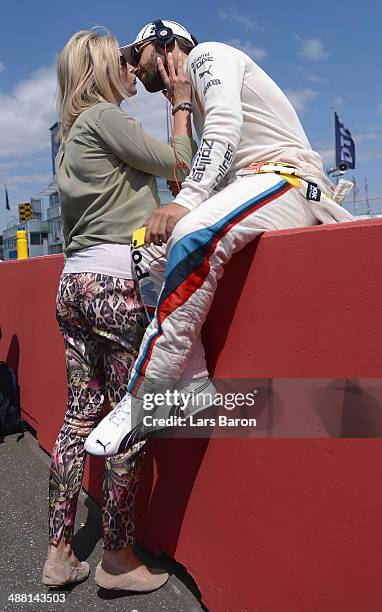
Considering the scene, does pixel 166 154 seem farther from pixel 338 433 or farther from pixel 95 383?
pixel 338 433

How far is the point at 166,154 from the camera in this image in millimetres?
2062

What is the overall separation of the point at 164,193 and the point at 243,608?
1768 mm

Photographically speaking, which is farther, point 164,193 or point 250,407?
point 164,193

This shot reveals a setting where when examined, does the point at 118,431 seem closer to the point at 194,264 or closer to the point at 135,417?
the point at 135,417

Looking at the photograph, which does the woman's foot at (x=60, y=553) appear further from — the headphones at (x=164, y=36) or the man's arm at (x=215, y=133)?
the headphones at (x=164, y=36)

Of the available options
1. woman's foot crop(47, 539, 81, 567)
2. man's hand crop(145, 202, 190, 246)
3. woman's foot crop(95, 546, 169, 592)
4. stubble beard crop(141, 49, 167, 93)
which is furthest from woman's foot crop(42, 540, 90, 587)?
stubble beard crop(141, 49, 167, 93)

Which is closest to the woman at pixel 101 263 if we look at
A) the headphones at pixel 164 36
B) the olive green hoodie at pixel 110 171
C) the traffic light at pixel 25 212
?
the olive green hoodie at pixel 110 171

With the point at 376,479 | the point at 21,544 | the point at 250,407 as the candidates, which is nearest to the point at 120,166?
the point at 250,407

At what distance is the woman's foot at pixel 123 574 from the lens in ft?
7.08

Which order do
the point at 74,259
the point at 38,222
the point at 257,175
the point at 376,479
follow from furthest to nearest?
1. the point at 38,222
2. the point at 74,259
3. the point at 257,175
4. the point at 376,479

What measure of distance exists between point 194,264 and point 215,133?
39 centimetres

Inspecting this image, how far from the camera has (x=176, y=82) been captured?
204 cm

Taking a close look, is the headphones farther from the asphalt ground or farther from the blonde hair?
the asphalt ground

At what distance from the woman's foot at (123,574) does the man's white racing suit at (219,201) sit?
2.70 ft
